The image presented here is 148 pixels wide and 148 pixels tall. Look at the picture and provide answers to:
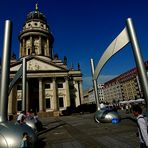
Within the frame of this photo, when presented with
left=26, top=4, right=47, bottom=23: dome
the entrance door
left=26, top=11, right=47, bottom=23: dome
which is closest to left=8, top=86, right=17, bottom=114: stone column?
the entrance door

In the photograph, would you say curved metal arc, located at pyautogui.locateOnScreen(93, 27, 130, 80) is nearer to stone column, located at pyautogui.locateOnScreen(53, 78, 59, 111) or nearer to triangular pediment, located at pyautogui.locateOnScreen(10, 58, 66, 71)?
stone column, located at pyautogui.locateOnScreen(53, 78, 59, 111)

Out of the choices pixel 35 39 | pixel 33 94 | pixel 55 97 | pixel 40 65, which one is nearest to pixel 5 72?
pixel 55 97

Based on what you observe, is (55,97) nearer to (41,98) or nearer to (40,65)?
(41,98)

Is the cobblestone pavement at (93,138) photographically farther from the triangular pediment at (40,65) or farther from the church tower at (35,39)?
the church tower at (35,39)

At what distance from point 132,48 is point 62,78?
45.4m

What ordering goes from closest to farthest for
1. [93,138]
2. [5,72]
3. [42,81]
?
[5,72], [93,138], [42,81]

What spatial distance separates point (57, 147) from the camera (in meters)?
8.26

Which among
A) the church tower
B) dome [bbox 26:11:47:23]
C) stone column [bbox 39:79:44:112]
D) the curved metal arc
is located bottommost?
the curved metal arc

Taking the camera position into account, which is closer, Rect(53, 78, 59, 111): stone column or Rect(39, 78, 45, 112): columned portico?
Rect(39, 78, 45, 112): columned portico

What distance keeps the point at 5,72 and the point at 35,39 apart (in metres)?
A: 56.0

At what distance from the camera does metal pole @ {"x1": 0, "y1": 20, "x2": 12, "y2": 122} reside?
8555 mm

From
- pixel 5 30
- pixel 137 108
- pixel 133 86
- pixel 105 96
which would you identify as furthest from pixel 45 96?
pixel 105 96

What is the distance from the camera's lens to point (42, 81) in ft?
169

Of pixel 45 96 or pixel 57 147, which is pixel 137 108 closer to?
pixel 57 147
